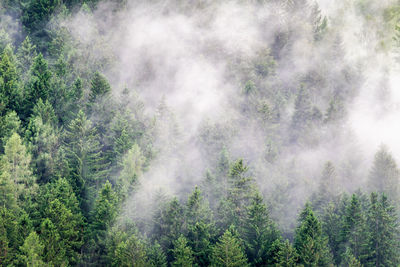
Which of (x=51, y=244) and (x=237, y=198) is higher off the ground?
(x=237, y=198)

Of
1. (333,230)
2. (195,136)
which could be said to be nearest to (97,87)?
(195,136)

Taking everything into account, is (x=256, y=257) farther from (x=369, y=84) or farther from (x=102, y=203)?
(x=369, y=84)

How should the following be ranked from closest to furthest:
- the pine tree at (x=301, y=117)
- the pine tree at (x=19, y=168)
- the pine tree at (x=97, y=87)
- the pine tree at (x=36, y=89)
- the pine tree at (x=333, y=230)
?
the pine tree at (x=19, y=168) < the pine tree at (x=333, y=230) < the pine tree at (x=36, y=89) < the pine tree at (x=97, y=87) < the pine tree at (x=301, y=117)

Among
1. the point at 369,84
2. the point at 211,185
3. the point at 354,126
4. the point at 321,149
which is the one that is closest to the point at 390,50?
the point at 369,84

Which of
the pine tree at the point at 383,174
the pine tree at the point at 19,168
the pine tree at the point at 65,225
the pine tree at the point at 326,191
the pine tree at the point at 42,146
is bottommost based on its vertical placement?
the pine tree at the point at 65,225

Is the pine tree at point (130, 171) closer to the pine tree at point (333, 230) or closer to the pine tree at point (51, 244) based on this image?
the pine tree at point (51, 244)

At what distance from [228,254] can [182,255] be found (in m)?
4.54

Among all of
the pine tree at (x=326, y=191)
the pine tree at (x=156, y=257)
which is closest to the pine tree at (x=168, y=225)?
the pine tree at (x=156, y=257)

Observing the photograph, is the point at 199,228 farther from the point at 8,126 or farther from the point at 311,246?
the point at 8,126

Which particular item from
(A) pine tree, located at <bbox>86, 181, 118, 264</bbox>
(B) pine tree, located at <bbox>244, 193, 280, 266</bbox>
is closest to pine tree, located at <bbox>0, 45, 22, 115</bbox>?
(A) pine tree, located at <bbox>86, 181, 118, 264</bbox>

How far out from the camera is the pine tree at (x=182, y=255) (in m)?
40.5

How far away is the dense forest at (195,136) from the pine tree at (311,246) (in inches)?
6.3

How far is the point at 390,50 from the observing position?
119m

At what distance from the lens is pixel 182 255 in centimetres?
4088
